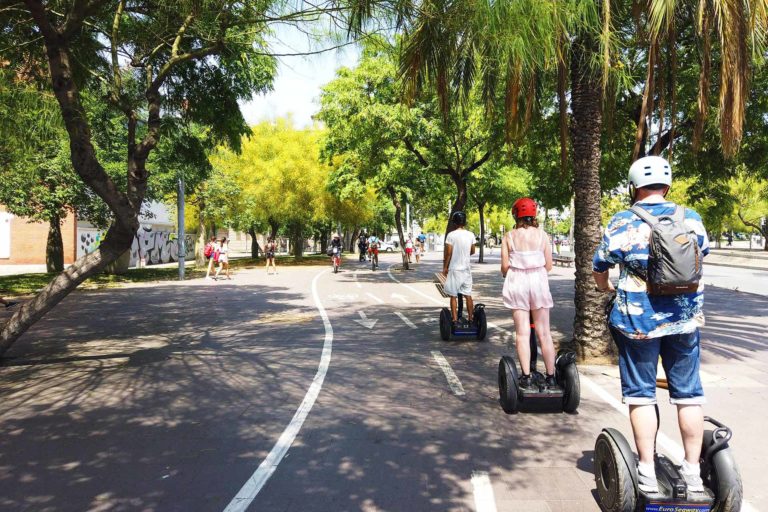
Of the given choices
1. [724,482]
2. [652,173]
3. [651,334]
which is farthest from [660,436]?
[652,173]

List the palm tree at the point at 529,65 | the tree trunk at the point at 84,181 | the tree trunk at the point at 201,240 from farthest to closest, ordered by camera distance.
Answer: the tree trunk at the point at 201,240 → the tree trunk at the point at 84,181 → the palm tree at the point at 529,65

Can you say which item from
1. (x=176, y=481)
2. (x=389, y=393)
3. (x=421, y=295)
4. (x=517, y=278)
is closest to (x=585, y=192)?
(x=517, y=278)

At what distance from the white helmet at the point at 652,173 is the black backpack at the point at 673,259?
28cm

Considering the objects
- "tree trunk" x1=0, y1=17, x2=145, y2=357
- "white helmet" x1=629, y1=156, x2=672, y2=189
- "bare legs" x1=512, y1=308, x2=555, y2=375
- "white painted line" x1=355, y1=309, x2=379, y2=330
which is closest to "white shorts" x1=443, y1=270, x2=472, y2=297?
"white painted line" x1=355, y1=309, x2=379, y2=330

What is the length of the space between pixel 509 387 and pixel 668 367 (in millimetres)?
2127

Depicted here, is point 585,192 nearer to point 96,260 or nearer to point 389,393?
point 389,393

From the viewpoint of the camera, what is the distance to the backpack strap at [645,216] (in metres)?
2.95

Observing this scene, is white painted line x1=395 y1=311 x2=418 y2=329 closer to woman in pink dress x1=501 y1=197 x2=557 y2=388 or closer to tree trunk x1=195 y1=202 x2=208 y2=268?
woman in pink dress x1=501 y1=197 x2=557 y2=388

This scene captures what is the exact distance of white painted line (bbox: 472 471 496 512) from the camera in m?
3.41

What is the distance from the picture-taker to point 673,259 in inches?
112

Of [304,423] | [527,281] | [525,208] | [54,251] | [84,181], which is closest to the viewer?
[304,423]

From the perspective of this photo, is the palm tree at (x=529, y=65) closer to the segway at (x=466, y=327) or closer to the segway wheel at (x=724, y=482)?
the segway at (x=466, y=327)

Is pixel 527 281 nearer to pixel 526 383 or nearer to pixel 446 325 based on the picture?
pixel 526 383

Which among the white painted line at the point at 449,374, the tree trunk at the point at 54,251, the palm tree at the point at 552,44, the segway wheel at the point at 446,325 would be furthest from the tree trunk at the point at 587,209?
the tree trunk at the point at 54,251
